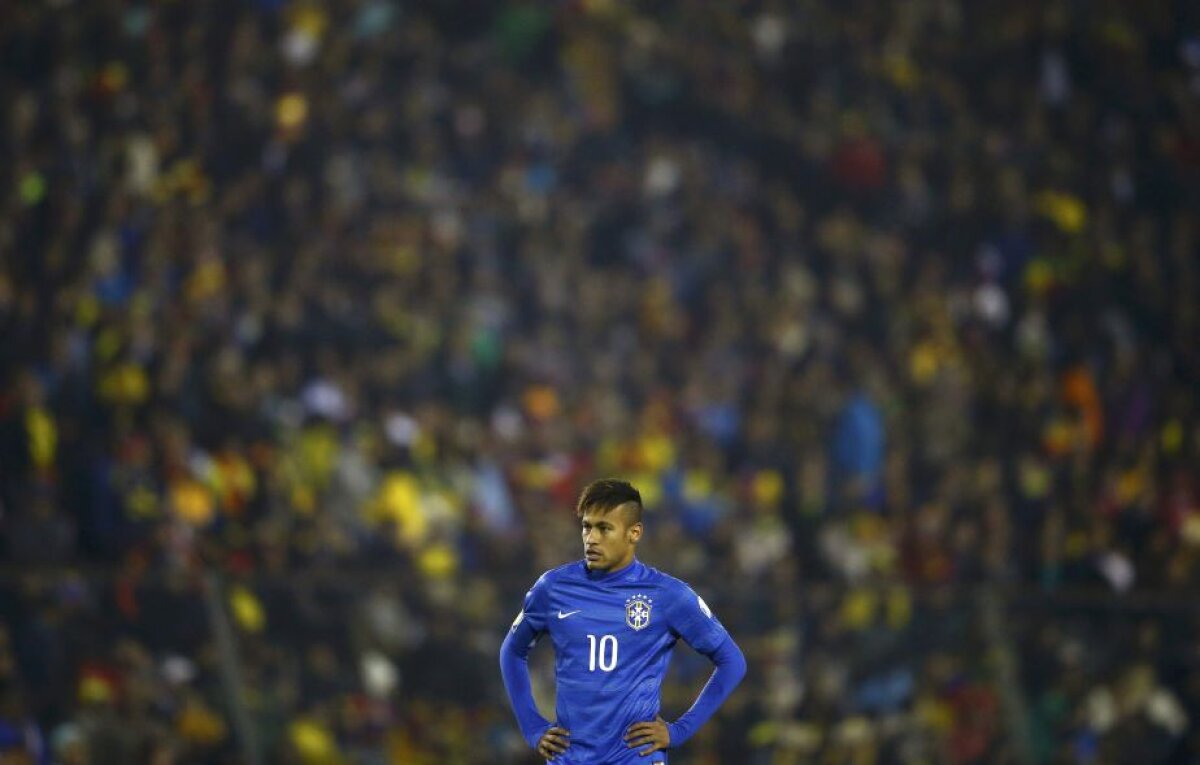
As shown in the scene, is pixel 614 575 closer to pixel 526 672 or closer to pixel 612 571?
pixel 612 571

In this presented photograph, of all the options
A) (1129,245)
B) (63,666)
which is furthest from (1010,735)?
(1129,245)

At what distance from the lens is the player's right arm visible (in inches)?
225

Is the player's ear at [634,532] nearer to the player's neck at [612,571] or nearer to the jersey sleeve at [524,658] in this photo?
the player's neck at [612,571]

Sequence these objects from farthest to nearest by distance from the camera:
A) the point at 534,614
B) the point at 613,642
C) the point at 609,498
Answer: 1. the point at 534,614
2. the point at 613,642
3. the point at 609,498

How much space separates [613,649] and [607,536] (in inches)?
14.9

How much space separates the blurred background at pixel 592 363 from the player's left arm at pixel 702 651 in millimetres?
3645

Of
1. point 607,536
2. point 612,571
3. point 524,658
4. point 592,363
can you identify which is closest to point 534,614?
point 524,658

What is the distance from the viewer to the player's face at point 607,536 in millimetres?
5566

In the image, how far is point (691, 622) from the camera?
578 cm

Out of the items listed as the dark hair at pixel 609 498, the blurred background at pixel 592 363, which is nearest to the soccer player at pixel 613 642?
the dark hair at pixel 609 498

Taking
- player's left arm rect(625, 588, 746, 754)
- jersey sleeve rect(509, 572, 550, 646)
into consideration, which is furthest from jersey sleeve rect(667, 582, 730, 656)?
jersey sleeve rect(509, 572, 550, 646)

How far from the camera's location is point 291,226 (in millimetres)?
14070

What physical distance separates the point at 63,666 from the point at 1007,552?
5972 mm

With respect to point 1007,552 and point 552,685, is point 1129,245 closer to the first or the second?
point 1007,552
